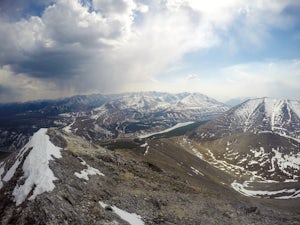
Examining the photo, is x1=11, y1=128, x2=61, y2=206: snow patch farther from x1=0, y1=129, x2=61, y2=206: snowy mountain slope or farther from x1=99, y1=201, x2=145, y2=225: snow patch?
x1=99, y1=201, x2=145, y2=225: snow patch

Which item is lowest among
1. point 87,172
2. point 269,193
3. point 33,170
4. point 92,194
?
point 269,193

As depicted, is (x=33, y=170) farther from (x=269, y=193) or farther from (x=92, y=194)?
(x=269, y=193)

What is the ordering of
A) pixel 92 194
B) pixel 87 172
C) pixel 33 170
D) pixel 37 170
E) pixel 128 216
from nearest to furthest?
pixel 128 216
pixel 92 194
pixel 37 170
pixel 33 170
pixel 87 172

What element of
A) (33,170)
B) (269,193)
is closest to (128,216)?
(33,170)

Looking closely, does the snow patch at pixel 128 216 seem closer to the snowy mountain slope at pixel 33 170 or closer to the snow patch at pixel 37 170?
the snow patch at pixel 37 170

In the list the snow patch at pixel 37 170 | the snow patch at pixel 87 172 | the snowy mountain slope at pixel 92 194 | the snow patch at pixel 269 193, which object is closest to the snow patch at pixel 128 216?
the snowy mountain slope at pixel 92 194

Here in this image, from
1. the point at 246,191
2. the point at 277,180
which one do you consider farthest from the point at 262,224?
the point at 277,180

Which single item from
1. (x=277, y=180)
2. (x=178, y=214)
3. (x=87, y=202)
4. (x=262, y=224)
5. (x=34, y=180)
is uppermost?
(x=34, y=180)

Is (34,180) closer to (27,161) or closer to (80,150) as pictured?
(27,161)
